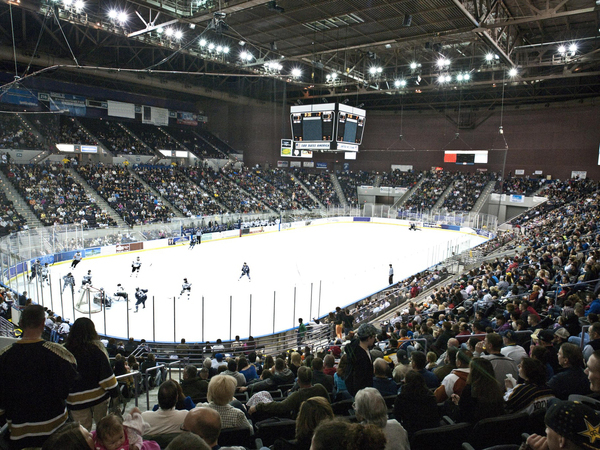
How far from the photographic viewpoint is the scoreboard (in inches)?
842

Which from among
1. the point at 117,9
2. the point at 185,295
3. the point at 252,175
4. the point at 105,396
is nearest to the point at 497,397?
the point at 105,396

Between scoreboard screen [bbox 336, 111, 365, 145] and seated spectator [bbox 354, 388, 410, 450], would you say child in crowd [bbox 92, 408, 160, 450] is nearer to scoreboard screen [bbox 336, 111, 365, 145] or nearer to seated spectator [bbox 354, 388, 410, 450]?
seated spectator [bbox 354, 388, 410, 450]

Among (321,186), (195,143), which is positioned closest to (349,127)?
(195,143)

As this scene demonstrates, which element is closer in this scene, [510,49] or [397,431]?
[397,431]

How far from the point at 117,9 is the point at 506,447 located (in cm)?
2359

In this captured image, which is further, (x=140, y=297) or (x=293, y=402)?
(x=140, y=297)

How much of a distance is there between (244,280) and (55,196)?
42.3 feet

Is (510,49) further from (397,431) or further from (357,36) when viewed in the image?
(397,431)

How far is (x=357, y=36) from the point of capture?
21.3 m

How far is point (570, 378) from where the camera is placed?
3475mm

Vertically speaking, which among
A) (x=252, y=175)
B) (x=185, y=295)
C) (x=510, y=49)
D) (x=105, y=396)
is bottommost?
(x=185, y=295)

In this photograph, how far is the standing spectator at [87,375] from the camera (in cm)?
325

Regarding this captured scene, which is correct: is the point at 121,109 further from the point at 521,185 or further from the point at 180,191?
the point at 521,185

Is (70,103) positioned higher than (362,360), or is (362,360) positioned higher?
(70,103)
